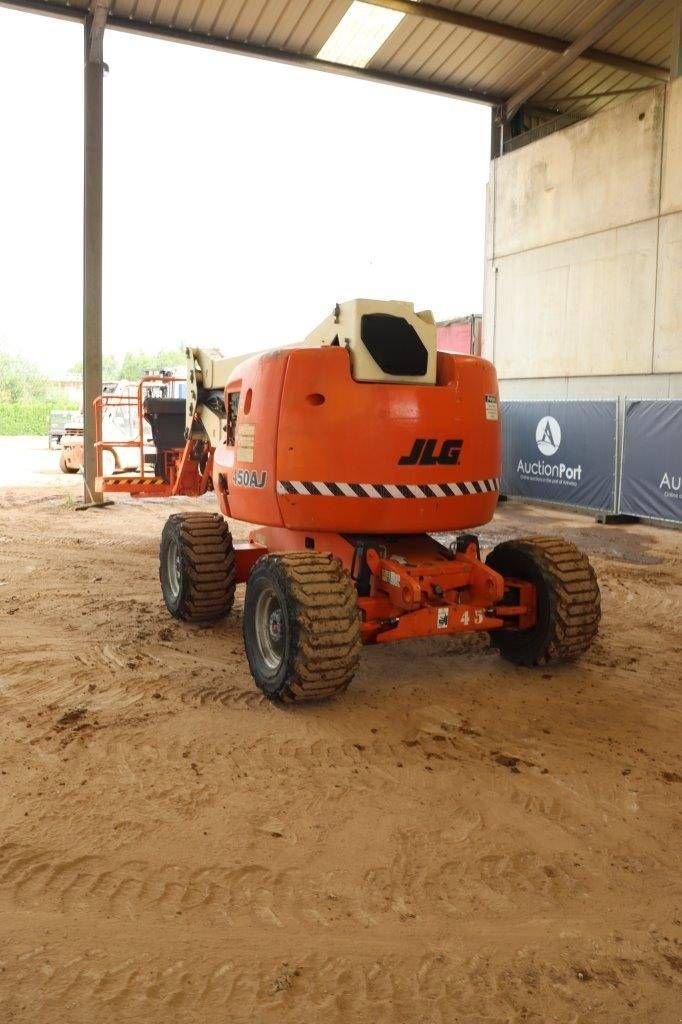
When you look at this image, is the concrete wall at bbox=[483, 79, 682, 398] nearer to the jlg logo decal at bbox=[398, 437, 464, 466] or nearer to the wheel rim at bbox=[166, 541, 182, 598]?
the jlg logo decal at bbox=[398, 437, 464, 466]


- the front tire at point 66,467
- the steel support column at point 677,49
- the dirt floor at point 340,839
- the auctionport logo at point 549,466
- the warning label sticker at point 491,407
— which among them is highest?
the steel support column at point 677,49

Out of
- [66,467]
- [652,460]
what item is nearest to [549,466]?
[652,460]

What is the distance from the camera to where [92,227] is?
15.3 m

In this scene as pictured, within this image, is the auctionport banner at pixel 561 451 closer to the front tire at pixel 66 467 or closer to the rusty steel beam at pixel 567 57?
the rusty steel beam at pixel 567 57

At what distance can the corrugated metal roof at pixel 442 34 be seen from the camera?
14900mm

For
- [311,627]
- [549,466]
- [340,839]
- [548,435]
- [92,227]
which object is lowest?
[340,839]

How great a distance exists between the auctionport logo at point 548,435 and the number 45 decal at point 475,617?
37.5 feet

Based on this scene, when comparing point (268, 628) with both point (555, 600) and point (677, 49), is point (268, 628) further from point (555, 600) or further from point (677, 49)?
point (677, 49)

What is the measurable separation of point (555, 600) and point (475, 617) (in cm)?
64

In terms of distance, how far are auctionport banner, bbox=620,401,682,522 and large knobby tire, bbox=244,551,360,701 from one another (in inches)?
405

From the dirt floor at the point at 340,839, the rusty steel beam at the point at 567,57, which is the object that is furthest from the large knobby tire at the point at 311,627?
the rusty steel beam at the point at 567,57

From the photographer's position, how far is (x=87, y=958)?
9.39 feet

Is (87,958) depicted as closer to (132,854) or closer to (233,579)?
(132,854)

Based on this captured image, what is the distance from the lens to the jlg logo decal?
5531 millimetres
